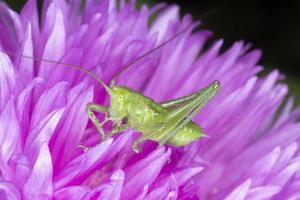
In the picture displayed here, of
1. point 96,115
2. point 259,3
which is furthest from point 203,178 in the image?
point 259,3

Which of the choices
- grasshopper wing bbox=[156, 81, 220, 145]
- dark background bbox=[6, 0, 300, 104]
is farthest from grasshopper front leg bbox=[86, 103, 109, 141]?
dark background bbox=[6, 0, 300, 104]

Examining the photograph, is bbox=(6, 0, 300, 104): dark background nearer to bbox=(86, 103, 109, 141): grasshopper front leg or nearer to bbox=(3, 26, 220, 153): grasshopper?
bbox=(3, 26, 220, 153): grasshopper

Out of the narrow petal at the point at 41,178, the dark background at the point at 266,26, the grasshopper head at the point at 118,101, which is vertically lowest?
the narrow petal at the point at 41,178

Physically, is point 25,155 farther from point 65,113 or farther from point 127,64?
point 127,64

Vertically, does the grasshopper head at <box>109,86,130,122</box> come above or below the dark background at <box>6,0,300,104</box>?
below

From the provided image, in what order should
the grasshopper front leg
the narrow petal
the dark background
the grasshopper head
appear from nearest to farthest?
the narrow petal
the grasshopper front leg
the grasshopper head
the dark background

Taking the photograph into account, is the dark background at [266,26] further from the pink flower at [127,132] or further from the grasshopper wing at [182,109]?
the grasshopper wing at [182,109]

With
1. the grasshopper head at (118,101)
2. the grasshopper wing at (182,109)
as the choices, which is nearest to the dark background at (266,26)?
the grasshopper wing at (182,109)
